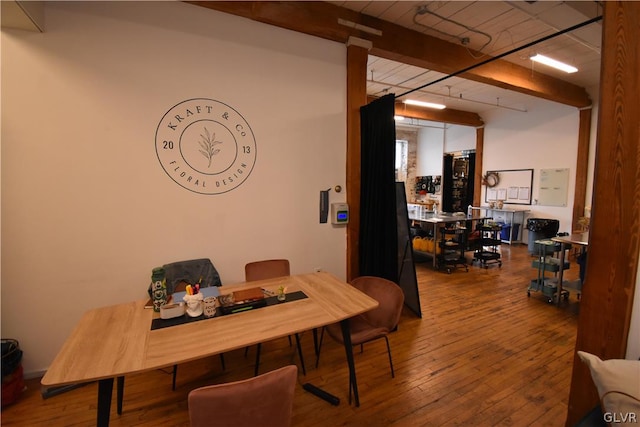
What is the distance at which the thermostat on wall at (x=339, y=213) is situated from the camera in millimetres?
3357

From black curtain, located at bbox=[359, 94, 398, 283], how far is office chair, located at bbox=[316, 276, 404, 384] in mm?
802

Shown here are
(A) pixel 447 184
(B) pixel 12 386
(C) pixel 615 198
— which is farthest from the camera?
(A) pixel 447 184

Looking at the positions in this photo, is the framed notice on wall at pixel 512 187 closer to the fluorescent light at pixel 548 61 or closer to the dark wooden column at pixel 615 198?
the fluorescent light at pixel 548 61

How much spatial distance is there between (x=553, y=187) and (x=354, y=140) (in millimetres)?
6069

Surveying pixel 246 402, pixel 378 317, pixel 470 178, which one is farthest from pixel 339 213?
pixel 470 178

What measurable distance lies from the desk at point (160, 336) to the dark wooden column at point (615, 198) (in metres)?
1.24

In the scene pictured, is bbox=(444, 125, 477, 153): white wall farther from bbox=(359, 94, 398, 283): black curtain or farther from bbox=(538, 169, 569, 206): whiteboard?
bbox=(359, 94, 398, 283): black curtain

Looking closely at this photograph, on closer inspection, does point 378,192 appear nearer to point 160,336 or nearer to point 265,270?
point 265,270

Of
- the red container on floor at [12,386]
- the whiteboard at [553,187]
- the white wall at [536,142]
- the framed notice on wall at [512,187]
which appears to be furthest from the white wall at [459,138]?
the red container on floor at [12,386]

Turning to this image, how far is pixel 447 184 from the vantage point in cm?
928

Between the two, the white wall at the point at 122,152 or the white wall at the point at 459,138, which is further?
the white wall at the point at 459,138

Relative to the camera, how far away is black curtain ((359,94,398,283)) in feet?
9.90

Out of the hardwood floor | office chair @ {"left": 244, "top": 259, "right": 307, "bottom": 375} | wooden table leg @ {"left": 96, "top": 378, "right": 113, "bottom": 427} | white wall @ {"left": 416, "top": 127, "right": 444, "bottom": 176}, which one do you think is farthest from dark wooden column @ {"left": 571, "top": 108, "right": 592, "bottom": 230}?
wooden table leg @ {"left": 96, "top": 378, "right": 113, "bottom": 427}

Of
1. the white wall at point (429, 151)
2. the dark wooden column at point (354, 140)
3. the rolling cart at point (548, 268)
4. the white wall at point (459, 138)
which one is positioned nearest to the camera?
the dark wooden column at point (354, 140)
